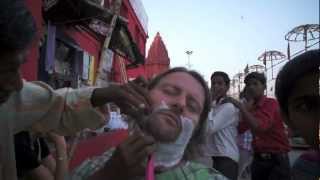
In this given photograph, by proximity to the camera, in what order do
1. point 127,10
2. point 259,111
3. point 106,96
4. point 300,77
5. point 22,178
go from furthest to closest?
point 127,10 → point 259,111 → point 22,178 → point 106,96 → point 300,77

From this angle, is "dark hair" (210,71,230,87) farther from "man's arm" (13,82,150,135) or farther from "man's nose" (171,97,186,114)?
"man's arm" (13,82,150,135)

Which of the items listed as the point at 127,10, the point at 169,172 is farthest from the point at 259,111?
the point at 127,10

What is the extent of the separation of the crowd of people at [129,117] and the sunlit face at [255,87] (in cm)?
200

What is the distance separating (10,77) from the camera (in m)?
1.46

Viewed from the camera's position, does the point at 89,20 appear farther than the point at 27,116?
Yes

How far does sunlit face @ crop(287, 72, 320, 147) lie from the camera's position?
1208mm

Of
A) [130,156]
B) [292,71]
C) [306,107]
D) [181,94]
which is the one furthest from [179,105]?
[306,107]

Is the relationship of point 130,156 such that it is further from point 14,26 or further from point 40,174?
point 40,174

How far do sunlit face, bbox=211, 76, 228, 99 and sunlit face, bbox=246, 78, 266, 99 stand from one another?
0.92 ft

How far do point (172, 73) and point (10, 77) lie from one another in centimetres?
105

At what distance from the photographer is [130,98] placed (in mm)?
1601

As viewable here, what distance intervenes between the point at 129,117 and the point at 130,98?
233 millimetres

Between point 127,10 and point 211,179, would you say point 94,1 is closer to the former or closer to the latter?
point 211,179

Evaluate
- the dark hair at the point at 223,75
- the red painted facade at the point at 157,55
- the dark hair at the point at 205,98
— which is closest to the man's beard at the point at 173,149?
the dark hair at the point at 205,98
